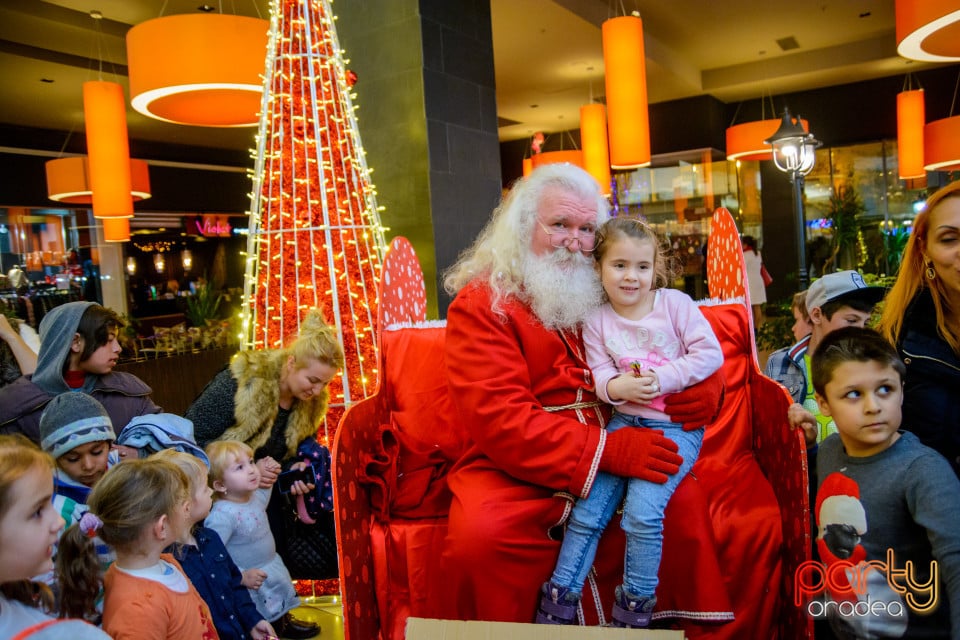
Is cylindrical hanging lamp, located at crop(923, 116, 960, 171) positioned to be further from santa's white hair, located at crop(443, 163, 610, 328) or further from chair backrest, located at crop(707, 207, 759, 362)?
santa's white hair, located at crop(443, 163, 610, 328)

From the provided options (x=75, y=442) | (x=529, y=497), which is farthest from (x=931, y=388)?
(x=75, y=442)

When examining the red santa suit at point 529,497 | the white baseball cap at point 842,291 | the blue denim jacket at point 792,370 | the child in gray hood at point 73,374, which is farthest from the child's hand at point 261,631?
the white baseball cap at point 842,291

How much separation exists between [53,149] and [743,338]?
11.5m

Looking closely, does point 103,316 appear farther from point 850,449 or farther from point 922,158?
point 922,158

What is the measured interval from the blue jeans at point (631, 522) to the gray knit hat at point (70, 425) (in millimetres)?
1430

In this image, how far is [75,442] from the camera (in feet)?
6.52

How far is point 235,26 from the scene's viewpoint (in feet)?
12.4

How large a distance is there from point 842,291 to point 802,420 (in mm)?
628

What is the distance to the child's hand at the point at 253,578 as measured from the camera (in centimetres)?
244

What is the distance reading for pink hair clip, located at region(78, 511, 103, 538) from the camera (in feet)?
5.39

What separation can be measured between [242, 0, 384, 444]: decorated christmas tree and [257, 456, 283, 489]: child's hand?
0.73 m

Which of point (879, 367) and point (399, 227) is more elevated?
point (399, 227)

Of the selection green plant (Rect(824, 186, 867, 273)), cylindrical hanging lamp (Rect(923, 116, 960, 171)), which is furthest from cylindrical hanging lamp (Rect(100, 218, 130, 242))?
cylindrical hanging lamp (Rect(923, 116, 960, 171))

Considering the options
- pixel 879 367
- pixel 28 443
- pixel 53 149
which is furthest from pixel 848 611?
pixel 53 149
